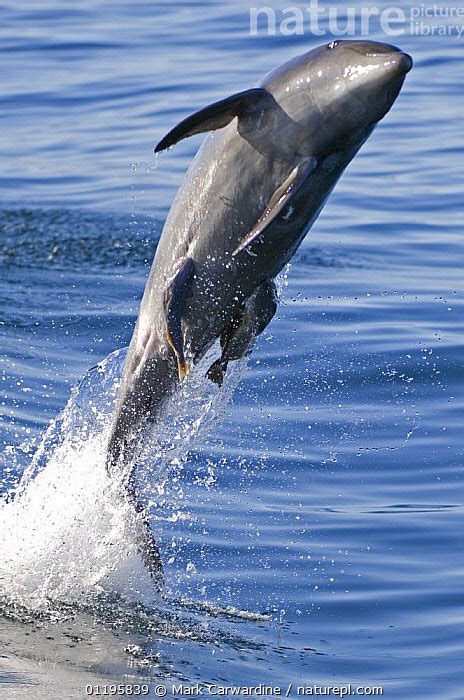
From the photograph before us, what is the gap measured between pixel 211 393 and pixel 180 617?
55.3 inches

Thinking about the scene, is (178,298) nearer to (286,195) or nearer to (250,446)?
(286,195)

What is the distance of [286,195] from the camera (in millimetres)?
5445

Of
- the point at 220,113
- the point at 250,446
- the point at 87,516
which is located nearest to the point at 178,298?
the point at 220,113

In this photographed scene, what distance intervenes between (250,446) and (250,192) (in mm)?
3111

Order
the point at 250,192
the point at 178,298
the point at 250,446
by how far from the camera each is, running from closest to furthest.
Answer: the point at 250,192, the point at 178,298, the point at 250,446

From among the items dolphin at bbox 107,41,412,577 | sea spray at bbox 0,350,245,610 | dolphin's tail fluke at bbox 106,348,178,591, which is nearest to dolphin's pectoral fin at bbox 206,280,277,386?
dolphin at bbox 107,41,412,577

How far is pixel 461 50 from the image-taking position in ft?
63.6

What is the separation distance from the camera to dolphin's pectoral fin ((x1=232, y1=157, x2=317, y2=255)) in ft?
17.9

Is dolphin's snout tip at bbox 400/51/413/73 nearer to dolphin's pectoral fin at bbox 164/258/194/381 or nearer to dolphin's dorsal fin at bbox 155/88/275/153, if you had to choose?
dolphin's dorsal fin at bbox 155/88/275/153

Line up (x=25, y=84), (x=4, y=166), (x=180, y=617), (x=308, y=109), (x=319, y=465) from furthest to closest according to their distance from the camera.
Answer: (x=25, y=84) → (x=4, y=166) → (x=319, y=465) → (x=180, y=617) → (x=308, y=109)

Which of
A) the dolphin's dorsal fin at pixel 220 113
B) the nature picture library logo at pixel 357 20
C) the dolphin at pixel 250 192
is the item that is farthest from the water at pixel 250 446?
the nature picture library logo at pixel 357 20

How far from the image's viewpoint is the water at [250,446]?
19.8 ft

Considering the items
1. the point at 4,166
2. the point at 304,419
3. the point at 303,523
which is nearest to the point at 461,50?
the point at 4,166

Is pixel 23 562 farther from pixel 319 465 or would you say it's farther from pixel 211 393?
pixel 319 465
